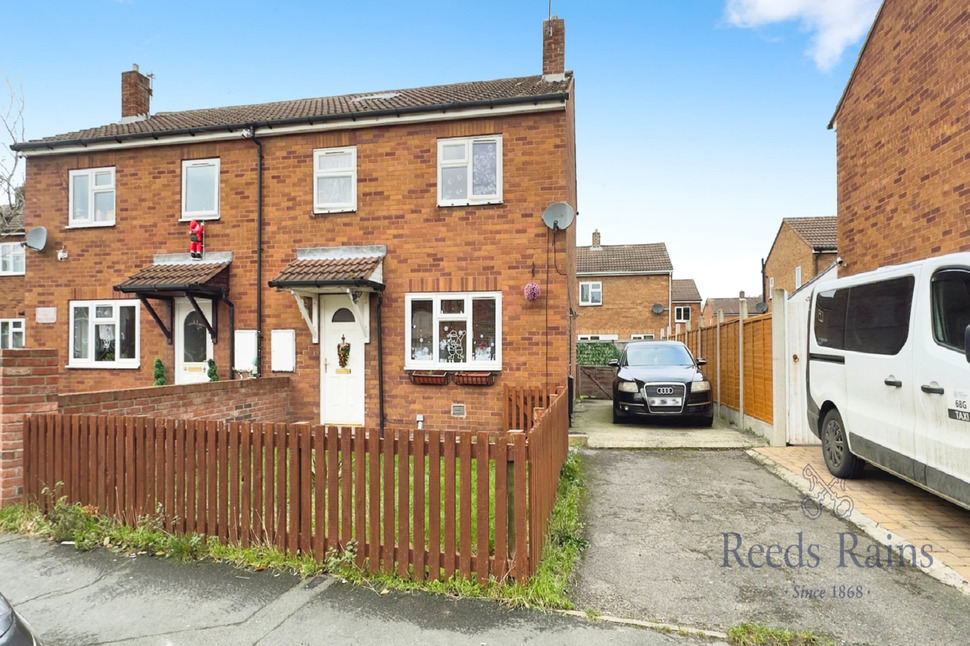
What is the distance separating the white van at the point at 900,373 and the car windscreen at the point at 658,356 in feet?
13.3

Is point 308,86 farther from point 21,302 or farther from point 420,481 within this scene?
point 21,302

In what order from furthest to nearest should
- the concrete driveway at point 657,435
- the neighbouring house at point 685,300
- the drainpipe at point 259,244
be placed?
the neighbouring house at point 685,300 → the drainpipe at point 259,244 → the concrete driveway at point 657,435

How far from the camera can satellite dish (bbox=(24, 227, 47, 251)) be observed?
34.8ft

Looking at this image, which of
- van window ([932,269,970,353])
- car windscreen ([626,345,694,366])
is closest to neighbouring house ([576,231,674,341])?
car windscreen ([626,345,694,366])

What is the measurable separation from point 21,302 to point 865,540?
29630 millimetres

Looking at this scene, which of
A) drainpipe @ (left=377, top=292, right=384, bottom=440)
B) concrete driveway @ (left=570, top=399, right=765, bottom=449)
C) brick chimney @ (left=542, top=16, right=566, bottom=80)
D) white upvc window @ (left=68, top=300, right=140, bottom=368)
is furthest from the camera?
white upvc window @ (left=68, top=300, right=140, bottom=368)

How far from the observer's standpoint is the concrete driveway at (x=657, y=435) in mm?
8016

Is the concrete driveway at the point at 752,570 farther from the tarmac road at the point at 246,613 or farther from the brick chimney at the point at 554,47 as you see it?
the brick chimney at the point at 554,47

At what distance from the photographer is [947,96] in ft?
21.9

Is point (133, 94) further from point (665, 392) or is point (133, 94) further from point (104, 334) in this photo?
point (665, 392)

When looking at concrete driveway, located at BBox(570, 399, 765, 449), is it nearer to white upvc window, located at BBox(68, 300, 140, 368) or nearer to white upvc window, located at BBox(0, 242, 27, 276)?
white upvc window, located at BBox(68, 300, 140, 368)

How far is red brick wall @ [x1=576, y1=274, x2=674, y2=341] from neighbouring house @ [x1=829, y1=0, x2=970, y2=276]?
22056 mm

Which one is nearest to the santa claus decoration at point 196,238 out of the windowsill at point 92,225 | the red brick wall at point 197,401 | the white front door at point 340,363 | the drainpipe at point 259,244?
the drainpipe at point 259,244

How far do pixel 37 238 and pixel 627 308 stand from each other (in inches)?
1096
